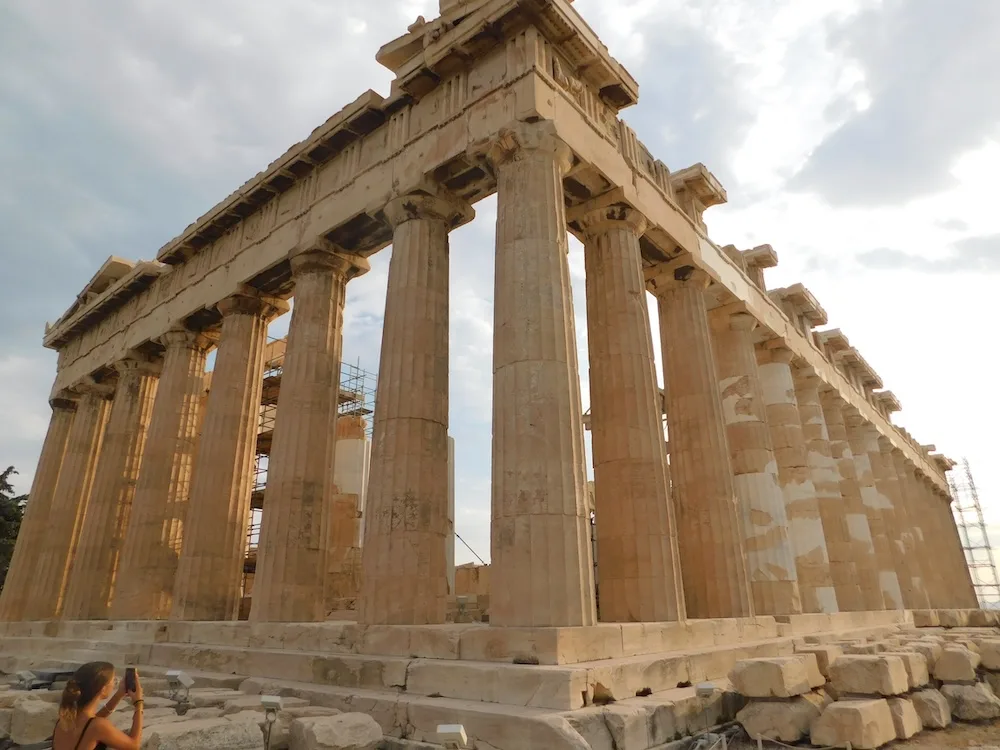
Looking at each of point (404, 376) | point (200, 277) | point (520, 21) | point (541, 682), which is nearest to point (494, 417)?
point (404, 376)

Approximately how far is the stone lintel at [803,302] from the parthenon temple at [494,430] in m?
0.24

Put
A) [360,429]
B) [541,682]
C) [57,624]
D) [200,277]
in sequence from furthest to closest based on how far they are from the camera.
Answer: [360,429] → [200,277] → [57,624] → [541,682]

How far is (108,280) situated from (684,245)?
2156 centimetres

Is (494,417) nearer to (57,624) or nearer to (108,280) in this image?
(57,624)

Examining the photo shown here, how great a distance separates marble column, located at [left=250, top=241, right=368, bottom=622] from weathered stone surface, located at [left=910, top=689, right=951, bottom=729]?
1043cm

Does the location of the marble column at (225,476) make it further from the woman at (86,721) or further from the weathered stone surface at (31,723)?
the woman at (86,721)

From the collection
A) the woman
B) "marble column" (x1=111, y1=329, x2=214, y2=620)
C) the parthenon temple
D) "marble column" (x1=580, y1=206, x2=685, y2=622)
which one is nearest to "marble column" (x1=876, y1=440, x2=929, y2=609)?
the parthenon temple

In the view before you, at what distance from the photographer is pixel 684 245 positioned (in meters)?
16.3

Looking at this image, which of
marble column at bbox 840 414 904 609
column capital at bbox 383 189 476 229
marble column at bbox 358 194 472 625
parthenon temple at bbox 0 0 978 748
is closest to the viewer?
parthenon temple at bbox 0 0 978 748

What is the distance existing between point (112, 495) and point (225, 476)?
710 cm

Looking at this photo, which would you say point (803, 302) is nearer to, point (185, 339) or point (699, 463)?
point (699, 463)

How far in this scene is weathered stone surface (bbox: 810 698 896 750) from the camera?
6.89 m

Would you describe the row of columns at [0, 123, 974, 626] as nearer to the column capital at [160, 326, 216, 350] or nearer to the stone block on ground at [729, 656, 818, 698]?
the column capital at [160, 326, 216, 350]

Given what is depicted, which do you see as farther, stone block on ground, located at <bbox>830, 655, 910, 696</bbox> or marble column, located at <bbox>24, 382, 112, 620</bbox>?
marble column, located at <bbox>24, 382, 112, 620</bbox>
